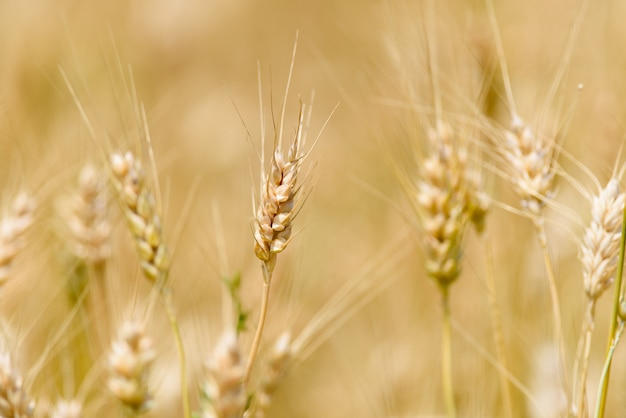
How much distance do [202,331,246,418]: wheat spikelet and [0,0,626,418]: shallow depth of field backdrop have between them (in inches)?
10.9

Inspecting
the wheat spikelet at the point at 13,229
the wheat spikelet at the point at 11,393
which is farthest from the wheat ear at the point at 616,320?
the wheat spikelet at the point at 13,229

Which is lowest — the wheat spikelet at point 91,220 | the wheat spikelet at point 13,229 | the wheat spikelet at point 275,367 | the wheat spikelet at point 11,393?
the wheat spikelet at point 11,393

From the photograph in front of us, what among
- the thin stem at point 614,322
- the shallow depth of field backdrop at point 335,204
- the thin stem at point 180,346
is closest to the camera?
the thin stem at point 614,322

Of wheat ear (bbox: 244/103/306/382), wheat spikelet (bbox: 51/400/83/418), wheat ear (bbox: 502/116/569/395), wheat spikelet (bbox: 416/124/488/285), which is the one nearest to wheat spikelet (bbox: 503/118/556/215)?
wheat ear (bbox: 502/116/569/395)

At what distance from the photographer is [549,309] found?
1758 millimetres

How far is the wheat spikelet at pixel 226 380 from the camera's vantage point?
0.75 metres

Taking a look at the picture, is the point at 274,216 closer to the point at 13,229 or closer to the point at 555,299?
the point at 555,299

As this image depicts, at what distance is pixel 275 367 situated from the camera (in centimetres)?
125

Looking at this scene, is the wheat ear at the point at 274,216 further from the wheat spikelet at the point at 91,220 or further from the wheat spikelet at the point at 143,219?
the wheat spikelet at the point at 91,220

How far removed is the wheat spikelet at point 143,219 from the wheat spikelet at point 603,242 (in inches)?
22.0

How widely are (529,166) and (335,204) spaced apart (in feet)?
5.06

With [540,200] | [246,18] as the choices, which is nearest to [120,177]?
[540,200]

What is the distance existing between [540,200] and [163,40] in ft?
7.63

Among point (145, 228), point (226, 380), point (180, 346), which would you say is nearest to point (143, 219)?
point (145, 228)
